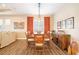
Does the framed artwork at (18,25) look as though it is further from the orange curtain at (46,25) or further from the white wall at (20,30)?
the orange curtain at (46,25)

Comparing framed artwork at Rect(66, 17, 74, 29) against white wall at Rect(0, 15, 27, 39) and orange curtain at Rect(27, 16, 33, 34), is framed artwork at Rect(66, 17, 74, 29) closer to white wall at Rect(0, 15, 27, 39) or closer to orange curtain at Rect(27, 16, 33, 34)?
orange curtain at Rect(27, 16, 33, 34)

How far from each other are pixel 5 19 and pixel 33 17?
0.62m

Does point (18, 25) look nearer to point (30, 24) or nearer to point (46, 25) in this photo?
point (30, 24)

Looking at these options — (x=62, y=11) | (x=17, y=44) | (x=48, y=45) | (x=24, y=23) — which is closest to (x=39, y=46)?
(x=48, y=45)

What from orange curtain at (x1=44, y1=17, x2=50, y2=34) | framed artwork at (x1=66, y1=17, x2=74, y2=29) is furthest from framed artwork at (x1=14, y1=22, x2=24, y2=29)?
framed artwork at (x1=66, y1=17, x2=74, y2=29)

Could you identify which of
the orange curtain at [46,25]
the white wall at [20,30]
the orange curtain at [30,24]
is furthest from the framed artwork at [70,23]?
the white wall at [20,30]

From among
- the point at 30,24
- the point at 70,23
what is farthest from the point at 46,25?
the point at 70,23

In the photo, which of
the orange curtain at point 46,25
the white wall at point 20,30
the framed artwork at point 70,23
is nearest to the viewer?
the orange curtain at point 46,25

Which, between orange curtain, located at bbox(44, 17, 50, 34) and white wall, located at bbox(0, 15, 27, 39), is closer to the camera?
orange curtain, located at bbox(44, 17, 50, 34)

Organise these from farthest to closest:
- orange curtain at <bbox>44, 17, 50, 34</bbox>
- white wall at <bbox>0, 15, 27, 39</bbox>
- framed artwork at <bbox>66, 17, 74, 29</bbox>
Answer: framed artwork at <bbox>66, 17, 74, 29</bbox> → white wall at <bbox>0, 15, 27, 39</bbox> → orange curtain at <bbox>44, 17, 50, 34</bbox>

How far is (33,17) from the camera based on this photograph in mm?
2459

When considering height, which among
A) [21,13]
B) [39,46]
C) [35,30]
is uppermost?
[21,13]

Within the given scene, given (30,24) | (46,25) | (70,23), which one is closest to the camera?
(46,25)

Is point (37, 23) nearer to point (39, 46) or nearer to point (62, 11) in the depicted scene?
point (62, 11)
